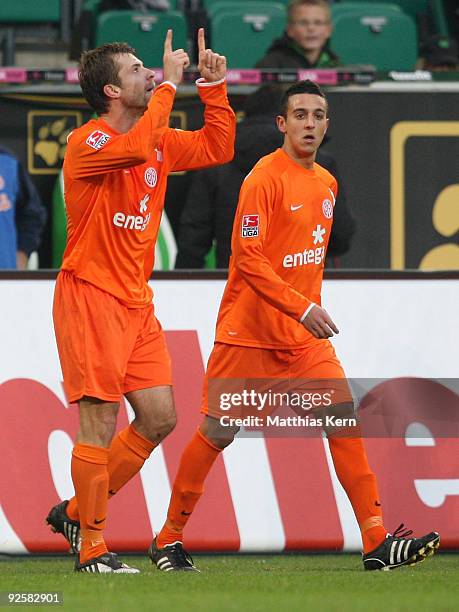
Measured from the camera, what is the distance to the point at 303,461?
7.07 metres

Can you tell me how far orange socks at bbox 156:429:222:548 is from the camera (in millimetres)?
6242

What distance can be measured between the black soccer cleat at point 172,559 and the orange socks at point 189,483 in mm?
32

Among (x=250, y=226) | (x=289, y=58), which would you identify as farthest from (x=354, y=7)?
(x=250, y=226)

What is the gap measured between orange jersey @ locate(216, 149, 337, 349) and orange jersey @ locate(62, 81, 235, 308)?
39 cm

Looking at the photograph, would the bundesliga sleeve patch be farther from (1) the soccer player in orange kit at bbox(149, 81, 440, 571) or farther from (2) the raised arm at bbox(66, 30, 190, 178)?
(2) the raised arm at bbox(66, 30, 190, 178)

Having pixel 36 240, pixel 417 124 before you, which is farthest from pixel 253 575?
pixel 417 124

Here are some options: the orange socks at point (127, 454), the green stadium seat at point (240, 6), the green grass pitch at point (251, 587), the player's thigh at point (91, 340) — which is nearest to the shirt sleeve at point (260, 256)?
the player's thigh at point (91, 340)

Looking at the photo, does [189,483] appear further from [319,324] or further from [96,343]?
[319,324]

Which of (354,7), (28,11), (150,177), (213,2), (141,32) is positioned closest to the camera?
(150,177)

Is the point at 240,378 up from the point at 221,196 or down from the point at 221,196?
down

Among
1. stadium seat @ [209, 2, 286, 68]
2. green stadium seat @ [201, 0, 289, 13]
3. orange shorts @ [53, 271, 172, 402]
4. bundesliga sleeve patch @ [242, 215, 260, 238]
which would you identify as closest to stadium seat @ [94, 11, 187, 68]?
stadium seat @ [209, 2, 286, 68]

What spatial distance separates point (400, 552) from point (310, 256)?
4.30 ft

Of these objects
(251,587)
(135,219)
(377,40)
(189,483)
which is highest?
(377,40)

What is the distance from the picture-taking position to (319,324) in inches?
232
